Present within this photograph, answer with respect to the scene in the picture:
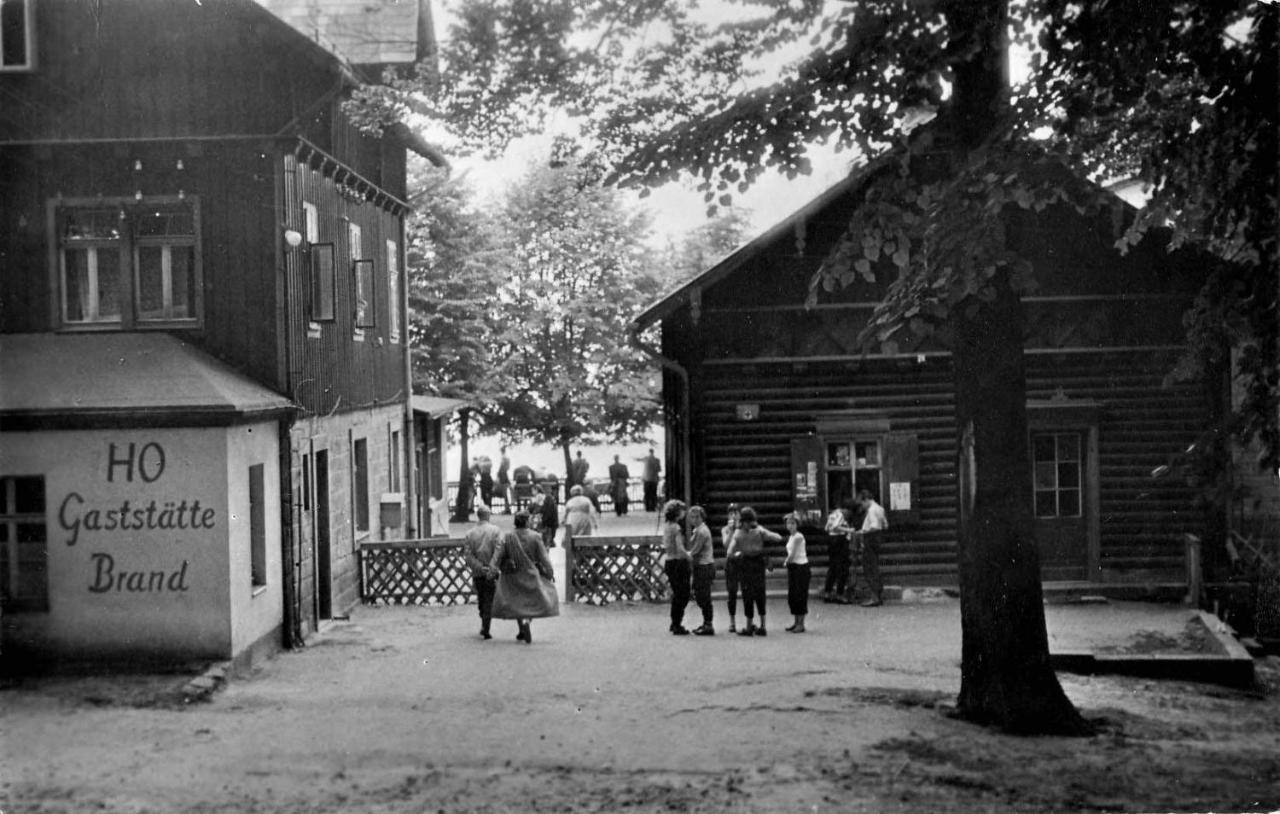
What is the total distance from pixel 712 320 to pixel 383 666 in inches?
336

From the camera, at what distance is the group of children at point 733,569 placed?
59.5 ft

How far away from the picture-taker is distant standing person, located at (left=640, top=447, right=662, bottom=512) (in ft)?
121

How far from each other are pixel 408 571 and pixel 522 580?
4.67 m

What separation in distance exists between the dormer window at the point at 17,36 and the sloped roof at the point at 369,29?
14.7 ft

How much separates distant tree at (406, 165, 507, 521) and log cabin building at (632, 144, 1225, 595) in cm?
1749

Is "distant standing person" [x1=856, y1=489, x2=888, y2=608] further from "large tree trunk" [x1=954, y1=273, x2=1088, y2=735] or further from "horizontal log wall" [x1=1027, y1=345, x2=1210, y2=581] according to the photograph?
"large tree trunk" [x1=954, y1=273, x2=1088, y2=735]

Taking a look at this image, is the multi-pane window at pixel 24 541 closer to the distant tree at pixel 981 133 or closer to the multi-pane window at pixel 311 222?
the multi-pane window at pixel 311 222

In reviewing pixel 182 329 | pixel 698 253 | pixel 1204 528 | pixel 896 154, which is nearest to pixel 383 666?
pixel 182 329

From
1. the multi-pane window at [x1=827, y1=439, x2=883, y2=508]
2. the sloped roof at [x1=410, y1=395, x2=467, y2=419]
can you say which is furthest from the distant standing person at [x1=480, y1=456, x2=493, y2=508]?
the multi-pane window at [x1=827, y1=439, x2=883, y2=508]

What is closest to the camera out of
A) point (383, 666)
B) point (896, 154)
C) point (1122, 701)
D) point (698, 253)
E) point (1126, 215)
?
point (896, 154)

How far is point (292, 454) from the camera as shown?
56.9 feet

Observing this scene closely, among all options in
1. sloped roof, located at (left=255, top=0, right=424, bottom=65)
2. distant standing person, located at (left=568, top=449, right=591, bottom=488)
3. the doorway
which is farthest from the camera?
distant standing person, located at (left=568, top=449, right=591, bottom=488)

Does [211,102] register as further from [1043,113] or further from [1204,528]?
[1204,528]

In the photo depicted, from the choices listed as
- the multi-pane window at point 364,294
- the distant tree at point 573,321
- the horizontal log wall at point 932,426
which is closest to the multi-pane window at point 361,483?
the multi-pane window at point 364,294
